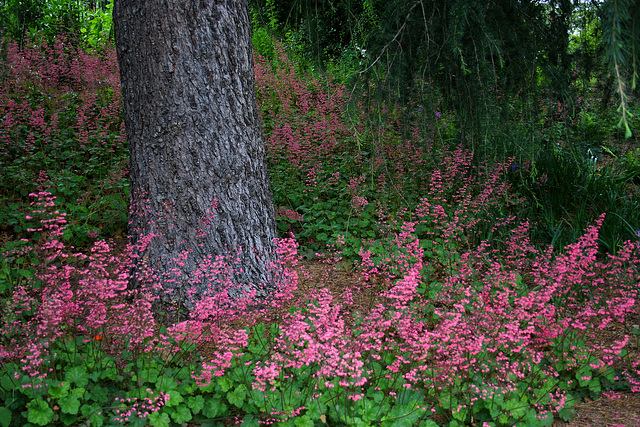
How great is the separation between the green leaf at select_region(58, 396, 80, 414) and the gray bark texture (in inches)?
39.3

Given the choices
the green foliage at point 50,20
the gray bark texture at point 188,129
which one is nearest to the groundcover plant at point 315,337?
the gray bark texture at point 188,129

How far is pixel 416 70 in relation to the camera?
3619mm

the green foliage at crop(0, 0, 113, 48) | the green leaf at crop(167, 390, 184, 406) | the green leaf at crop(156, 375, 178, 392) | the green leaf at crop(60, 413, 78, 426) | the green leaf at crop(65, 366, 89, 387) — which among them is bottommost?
the green leaf at crop(60, 413, 78, 426)

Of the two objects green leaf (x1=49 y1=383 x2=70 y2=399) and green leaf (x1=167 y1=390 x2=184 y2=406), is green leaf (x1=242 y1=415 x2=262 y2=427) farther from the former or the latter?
green leaf (x1=49 y1=383 x2=70 y2=399)

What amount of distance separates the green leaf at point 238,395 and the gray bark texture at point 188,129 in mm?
858

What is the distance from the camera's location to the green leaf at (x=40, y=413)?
6.98 ft

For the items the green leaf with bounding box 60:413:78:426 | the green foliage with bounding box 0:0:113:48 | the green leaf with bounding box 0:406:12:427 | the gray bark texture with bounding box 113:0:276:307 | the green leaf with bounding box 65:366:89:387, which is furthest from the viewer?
the green foliage with bounding box 0:0:113:48

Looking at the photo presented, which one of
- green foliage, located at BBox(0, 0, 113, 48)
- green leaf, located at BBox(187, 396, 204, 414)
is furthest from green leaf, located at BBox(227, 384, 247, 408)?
green foliage, located at BBox(0, 0, 113, 48)

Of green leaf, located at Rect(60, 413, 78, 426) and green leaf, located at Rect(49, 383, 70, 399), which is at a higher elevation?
green leaf, located at Rect(49, 383, 70, 399)

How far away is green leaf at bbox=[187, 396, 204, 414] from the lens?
2.38m

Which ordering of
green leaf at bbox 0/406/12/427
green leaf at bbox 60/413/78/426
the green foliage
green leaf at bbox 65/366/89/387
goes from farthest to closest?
1. the green foliage
2. green leaf at bbox 65/366/89/387
3. green leaf at bbox 60/413/78/426
4. green leaf at bbox 0/406/12/427

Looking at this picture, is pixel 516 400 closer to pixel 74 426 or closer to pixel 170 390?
pixel 170 390

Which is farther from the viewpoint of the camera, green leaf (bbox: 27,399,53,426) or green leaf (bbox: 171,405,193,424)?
green leaf (bbox: 171,405,193,424)

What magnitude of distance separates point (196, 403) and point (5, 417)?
2.81 ft
